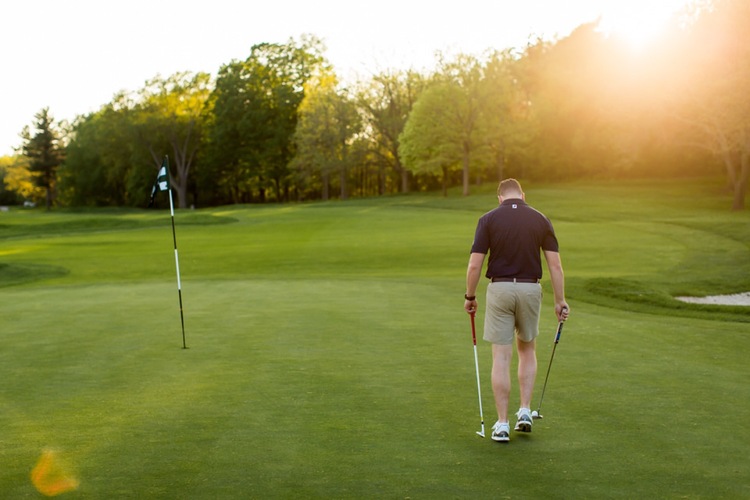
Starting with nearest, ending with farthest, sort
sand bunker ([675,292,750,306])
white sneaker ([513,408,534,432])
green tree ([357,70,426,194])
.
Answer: white sneaker ([513,408,534,432]), sand bunker ([675,292,750,306]), green tree ([357,70,426,194])

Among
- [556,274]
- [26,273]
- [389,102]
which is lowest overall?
[26,273]

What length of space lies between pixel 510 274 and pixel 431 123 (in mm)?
69109

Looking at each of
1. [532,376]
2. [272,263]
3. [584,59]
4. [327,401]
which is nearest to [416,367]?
[327,401]

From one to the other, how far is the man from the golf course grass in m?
0.60

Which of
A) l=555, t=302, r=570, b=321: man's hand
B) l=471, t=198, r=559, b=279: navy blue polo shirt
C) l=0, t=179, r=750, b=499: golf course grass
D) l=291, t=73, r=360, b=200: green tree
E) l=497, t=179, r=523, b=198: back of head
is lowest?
l=0, t=179, r=750, b=499: golf course grass

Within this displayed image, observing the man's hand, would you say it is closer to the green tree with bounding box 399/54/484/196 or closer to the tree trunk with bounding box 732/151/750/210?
the tree trunk with bounding box 732/151/750/210

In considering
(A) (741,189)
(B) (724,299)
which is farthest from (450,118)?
(B) (724,299)

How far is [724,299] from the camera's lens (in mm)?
20688

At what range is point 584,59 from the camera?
85625mm

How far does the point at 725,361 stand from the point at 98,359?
8087 millimetres

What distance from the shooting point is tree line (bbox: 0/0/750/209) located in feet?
168

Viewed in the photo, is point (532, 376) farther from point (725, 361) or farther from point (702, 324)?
point (702, 324)

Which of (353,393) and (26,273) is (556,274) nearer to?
(353,393)

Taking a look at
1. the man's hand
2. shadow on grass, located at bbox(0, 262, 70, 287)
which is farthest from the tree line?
the man's hand
